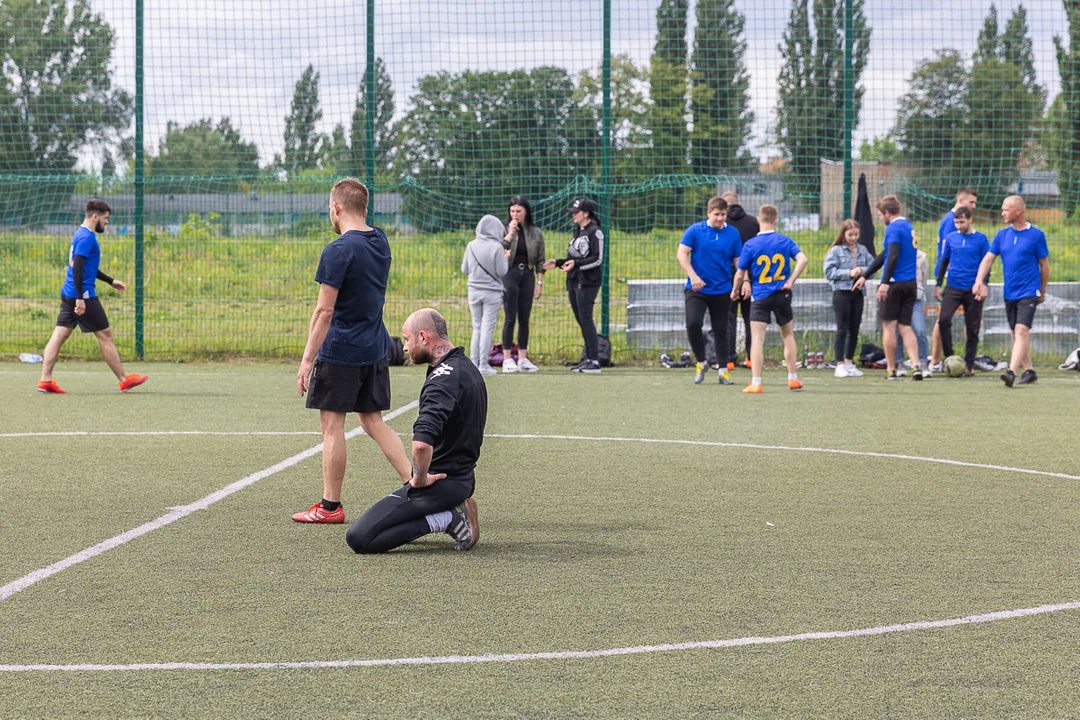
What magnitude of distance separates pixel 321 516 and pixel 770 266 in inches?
299

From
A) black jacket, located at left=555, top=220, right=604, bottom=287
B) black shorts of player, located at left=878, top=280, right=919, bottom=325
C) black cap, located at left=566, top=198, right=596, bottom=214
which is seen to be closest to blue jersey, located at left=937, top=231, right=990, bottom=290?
black shorts of player, located at left=878, top=280, right=919, bottom=325

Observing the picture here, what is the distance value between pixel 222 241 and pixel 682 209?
706 centimetres

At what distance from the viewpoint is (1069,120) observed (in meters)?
17.8

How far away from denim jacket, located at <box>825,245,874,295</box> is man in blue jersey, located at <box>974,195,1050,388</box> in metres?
1.81

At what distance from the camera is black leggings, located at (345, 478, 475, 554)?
19.1 feet

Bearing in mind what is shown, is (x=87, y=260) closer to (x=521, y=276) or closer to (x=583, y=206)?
(x=521, y=276)

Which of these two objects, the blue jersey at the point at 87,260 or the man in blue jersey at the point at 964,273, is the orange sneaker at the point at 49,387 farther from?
the man in blue jersey at the point at 964,273

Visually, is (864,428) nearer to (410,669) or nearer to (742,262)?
(742,262)

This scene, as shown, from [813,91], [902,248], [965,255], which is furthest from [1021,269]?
[813,91]

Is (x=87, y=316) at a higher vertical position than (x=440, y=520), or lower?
higher

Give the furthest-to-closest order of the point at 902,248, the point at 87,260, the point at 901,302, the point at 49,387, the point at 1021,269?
1. the point at 901,302
2. the point at 902,248
3. the point at 1021,269
4. the point at 49,387
5. the point at 87,260

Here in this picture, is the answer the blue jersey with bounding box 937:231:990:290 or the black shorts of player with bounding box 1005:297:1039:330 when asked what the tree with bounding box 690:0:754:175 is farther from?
the black shorts of player with bounding box 1005:297:1039:330

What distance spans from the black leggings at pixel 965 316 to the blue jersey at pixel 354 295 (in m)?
10.5

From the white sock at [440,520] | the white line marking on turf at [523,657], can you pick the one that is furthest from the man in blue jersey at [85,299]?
the white line marking on turf at [523,657]
